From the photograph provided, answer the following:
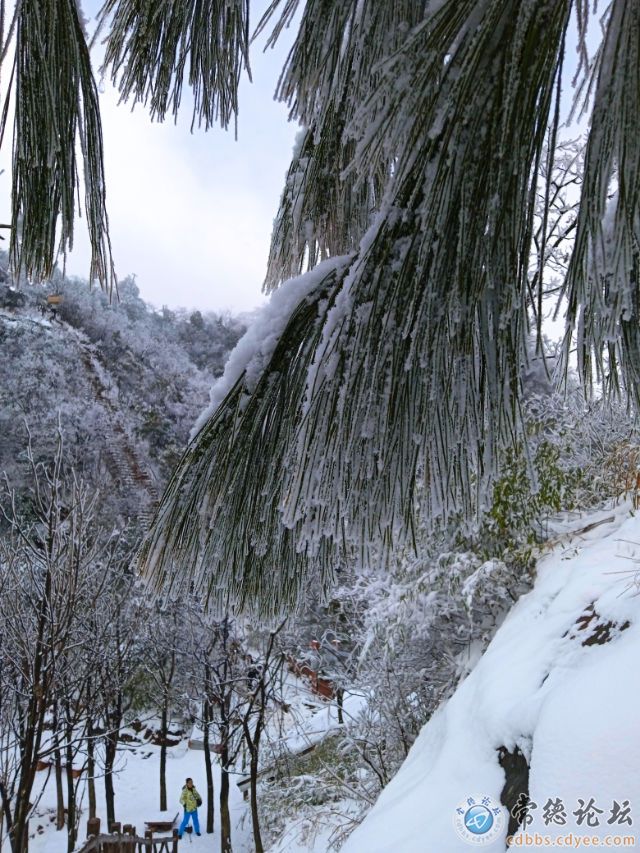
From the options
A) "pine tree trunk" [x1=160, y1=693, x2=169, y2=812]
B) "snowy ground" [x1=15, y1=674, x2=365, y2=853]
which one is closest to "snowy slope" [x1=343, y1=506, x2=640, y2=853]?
"snowy ground" [x1=15, y1=674, x2=365, y2=853]

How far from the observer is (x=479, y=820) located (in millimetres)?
2295

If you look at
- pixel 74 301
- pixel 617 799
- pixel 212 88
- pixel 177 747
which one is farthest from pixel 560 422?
pixel 74 301

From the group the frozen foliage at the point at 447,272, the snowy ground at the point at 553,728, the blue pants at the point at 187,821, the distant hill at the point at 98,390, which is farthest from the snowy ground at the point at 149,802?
the frozen foliage at the point at 447,272

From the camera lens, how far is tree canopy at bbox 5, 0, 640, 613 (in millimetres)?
686

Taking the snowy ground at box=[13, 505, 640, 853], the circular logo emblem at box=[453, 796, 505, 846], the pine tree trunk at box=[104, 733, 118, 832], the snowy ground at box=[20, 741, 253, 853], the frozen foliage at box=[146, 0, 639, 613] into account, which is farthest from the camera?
the snowy ground at box=[20, 741, 253, 853]

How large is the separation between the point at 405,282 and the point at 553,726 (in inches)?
82.9

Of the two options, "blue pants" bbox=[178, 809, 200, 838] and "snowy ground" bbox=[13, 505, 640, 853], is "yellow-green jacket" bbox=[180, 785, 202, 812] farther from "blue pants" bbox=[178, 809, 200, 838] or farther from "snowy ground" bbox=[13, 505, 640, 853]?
"snowy ground" bbox=[13, 505, 640, 853]

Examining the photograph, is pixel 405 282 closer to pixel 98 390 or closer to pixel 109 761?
pixel 109 761

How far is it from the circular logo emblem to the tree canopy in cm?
188

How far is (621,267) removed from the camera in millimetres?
622

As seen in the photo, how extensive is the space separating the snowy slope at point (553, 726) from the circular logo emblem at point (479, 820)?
0.05 ft

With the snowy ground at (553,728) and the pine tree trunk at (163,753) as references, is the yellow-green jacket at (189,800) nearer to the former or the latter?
the pine tree trunk at (163,753)

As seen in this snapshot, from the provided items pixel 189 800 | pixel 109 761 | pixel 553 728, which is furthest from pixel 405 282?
pixel 189 800

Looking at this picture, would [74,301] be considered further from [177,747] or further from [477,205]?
[477,205]
